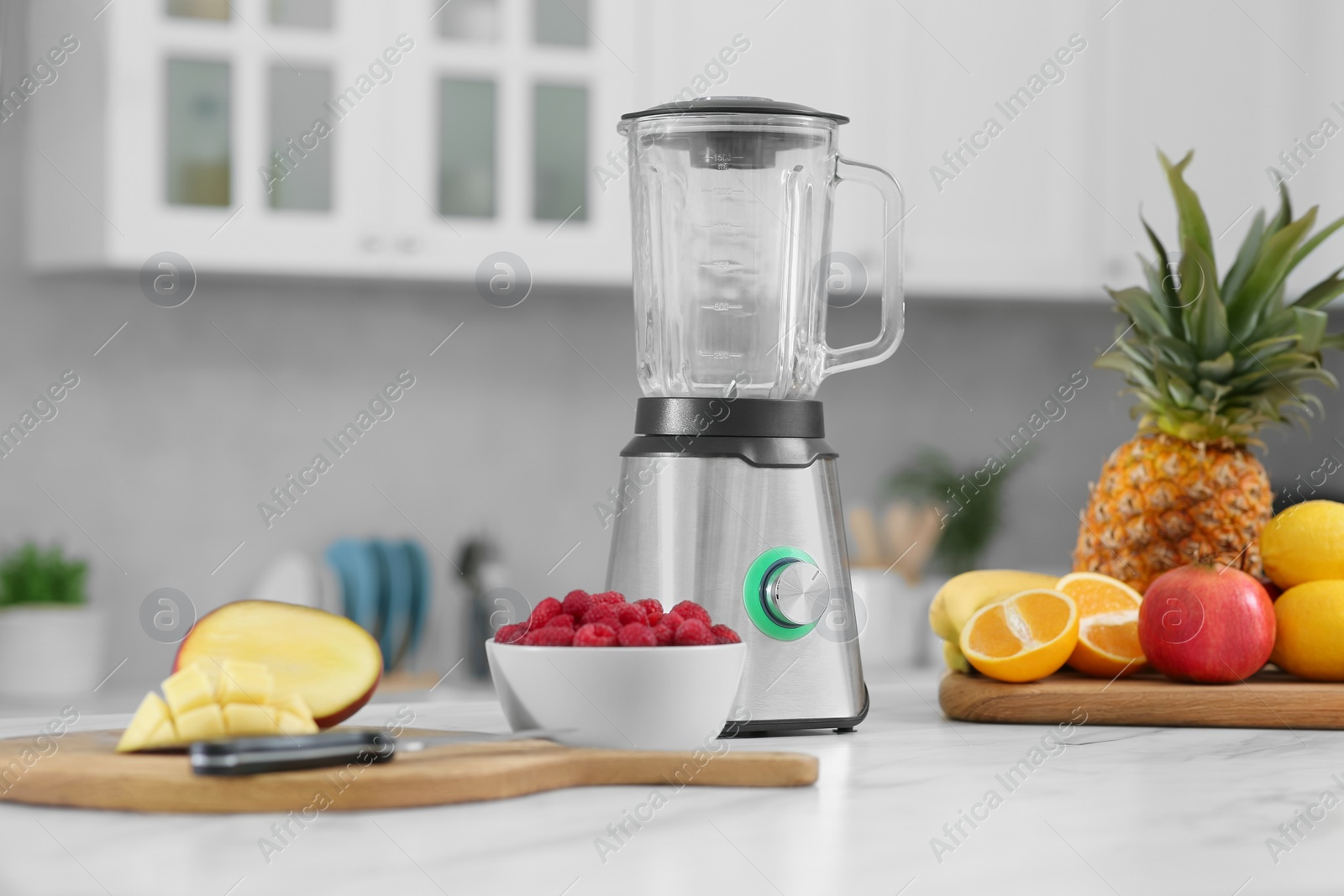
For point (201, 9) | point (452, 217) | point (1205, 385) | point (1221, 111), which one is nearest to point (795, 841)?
point (1205, 385)

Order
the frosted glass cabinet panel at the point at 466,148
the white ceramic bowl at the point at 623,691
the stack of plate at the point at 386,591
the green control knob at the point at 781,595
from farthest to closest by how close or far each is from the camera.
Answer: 1. the stack of plate at the point at 386,591
2. the frosted glass cabinet panel at the point at 466,148
3. the green control knob at the point at 781,595
4. the white ceramic bowl at the point at 623,691

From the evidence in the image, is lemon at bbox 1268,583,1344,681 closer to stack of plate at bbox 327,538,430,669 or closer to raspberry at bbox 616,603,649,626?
raspberry at bbox 616,603,649,626

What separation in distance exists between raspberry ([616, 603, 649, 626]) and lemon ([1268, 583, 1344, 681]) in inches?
22.5

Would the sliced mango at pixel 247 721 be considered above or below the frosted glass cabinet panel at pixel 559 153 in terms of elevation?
below

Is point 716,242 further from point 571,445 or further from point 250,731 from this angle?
point 571,445

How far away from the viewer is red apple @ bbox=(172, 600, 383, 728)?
871mm

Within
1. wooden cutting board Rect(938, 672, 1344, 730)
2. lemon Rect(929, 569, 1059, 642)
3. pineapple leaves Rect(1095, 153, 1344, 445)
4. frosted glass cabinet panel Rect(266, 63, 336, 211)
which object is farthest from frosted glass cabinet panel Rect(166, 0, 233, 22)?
wooden cutting board Rect(938, 672, 1344, 730)

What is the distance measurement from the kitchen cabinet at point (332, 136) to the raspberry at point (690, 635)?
1628 millimetres

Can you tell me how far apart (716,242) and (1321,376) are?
59 centimetres

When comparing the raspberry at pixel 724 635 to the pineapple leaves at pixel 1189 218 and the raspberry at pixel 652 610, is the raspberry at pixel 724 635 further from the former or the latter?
the pineapple leaves at pixel 1189 218

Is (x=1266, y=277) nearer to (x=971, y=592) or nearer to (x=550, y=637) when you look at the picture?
(x=971, y=592)

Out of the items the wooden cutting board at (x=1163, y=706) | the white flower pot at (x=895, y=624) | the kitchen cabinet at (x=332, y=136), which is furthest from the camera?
the white flower pot at (x=895, y=624)

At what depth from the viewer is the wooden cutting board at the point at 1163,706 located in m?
1.08

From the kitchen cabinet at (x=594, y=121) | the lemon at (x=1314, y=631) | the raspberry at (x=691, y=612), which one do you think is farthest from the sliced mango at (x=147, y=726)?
the kitchen cabinet at (x=594, y=121)
